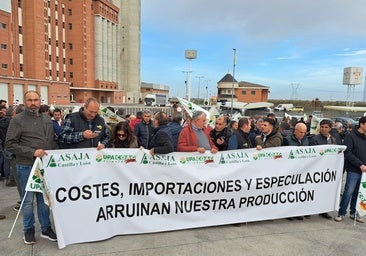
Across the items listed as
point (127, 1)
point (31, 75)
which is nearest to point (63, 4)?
point (31, 75)

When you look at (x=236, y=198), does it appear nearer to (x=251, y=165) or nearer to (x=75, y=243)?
(x=251, y=165)

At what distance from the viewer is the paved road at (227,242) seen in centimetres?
380

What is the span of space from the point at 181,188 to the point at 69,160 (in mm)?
1632

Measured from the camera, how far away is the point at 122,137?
14.8ft

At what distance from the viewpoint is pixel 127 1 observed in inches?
3403

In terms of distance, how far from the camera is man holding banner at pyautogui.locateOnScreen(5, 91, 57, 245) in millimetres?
3701

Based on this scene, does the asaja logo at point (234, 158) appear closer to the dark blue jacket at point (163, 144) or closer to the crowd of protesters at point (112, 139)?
the crowd of protesters at point (112, 139)

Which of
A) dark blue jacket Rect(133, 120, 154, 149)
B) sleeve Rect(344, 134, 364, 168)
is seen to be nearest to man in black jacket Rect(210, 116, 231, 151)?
dark blue jacket Rect(133, 120, 154, 149)

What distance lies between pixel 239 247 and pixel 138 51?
88843 millimetres

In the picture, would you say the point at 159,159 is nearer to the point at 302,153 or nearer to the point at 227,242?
the point at 227,242

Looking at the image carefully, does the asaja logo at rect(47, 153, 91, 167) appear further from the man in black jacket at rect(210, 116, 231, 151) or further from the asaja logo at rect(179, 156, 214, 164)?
the man in black jacket at rect(210, 116, 231, 151)

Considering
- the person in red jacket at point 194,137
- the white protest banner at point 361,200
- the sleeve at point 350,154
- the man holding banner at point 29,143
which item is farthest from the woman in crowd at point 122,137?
the white protest banner at point 361,200

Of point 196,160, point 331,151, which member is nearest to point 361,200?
point 331,151

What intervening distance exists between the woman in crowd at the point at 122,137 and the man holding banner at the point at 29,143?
92cm
